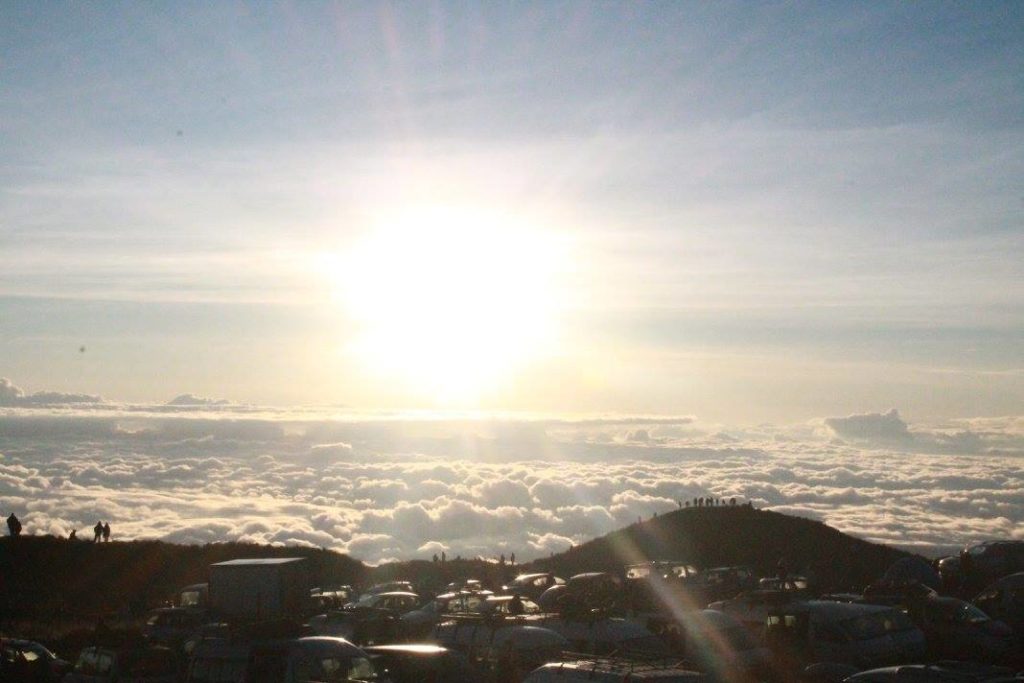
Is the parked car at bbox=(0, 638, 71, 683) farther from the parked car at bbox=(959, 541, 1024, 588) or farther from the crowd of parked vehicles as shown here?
the parked car at bbox=(959, 541, 1024, 588)

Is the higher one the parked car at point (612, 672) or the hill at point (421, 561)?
the parked car at point (612, 672)

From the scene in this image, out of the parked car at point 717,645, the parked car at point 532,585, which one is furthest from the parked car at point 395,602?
the parked car at point 717,645

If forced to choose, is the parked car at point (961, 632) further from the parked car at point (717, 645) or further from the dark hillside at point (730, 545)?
the dark hillside at point (730, 545)

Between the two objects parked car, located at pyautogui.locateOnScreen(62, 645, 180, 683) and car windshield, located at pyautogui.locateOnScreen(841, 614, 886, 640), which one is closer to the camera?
parked car, located at pyautogui.locateOnScreen(62, 645, 180, 683)

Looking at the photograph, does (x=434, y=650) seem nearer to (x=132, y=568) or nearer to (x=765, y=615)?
(x=765, y=615)

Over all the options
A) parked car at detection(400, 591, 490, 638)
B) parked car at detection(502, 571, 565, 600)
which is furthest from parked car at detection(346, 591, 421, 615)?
parked car at detection(502, 571, 565, 600)

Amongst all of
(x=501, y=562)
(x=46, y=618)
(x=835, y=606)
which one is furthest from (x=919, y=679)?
(x=501, y=562)
